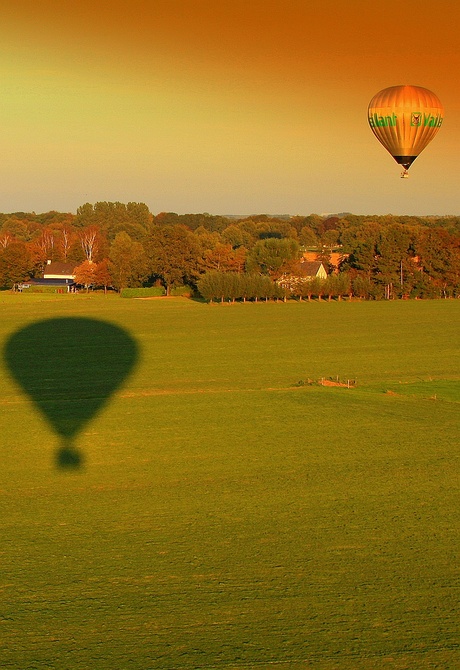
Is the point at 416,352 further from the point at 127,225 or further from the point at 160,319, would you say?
the point at 127,225

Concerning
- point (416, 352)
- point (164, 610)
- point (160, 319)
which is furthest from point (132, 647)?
point (160, 319)

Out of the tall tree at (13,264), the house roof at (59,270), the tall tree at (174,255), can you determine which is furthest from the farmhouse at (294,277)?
the house roof at (59,270)

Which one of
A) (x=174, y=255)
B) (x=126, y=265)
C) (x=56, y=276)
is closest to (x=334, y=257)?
(x=174, y=255)

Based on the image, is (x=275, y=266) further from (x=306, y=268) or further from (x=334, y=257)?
(x=334, y=257)

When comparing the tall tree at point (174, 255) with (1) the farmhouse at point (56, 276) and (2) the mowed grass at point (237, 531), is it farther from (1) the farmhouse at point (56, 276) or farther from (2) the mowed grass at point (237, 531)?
(2) the mowed grass at point (237, 531)

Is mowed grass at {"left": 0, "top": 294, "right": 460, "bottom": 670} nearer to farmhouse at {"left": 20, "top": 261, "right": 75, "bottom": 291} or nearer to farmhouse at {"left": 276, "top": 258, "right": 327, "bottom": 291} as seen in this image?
farmhouse at {"left": 276, "top": 258, "right": 327, "bottom": 291}

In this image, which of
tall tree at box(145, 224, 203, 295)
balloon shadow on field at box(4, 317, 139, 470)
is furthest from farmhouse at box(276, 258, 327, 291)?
balloon shadow on field at box(4, 317, 139, 470)
